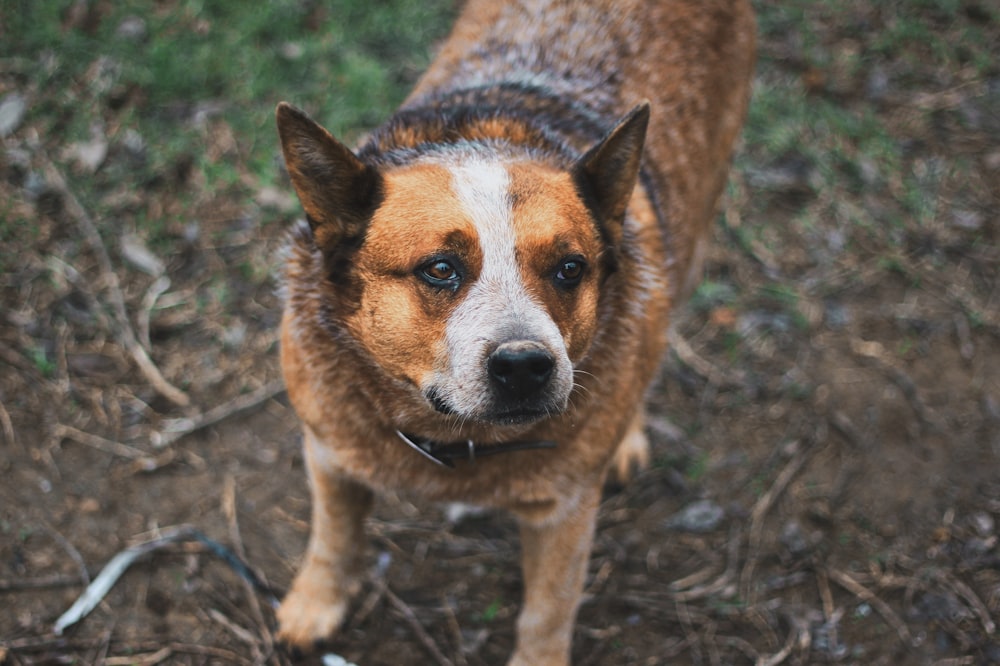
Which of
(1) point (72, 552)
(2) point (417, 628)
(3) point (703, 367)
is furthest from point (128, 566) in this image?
(3) point (703, 367)

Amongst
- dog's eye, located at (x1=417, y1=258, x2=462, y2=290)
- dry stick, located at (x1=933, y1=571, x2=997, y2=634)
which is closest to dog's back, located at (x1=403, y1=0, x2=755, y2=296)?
dog's eye, located at (x1=417, y1=258, x2=462, y2=290)

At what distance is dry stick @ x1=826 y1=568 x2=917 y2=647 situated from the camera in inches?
143

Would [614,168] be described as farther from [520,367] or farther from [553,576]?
[553,576]

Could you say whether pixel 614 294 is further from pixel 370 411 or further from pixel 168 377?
pixel 168 377

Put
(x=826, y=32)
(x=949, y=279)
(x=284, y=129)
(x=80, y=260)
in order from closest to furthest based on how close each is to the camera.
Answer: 1. (x=284, y=129)
2. (x=80, y=260)
3. (x=949, y=279)
4. (x=826, y=32)

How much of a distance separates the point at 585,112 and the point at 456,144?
0.69 meters

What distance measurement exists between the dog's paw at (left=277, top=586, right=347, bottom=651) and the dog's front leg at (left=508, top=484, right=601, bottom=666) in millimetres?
732

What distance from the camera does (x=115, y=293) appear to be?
14.4ft

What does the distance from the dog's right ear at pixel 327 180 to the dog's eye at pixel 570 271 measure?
601 millimetres

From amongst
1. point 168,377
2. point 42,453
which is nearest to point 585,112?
point 168,377

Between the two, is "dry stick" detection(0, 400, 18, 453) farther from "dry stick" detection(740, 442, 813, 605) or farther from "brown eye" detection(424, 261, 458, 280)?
"dry stick" detection(740, 442, 813, 605)

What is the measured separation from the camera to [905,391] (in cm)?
454

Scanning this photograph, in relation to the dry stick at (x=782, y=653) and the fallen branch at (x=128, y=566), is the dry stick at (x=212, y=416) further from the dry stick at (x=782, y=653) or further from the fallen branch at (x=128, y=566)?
the dry stick at (x=782, y=653)

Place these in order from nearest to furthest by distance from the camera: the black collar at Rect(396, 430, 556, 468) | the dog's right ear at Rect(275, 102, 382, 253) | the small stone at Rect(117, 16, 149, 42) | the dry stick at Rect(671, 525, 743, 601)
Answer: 1. the dog's right ear at Rect(275, 102, 382, 253)
2. the black collar at Rect(396, 430, 556, 468)
3. the dry stick at Rect(671, 525, 743, 601)
4. the small stone at Rect(117, 16, 149, 42)
